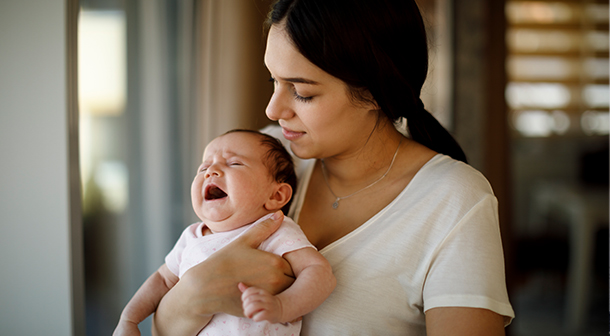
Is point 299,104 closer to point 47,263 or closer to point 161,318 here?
point 161,318

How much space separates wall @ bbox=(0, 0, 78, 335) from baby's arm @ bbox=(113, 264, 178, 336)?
49 cm

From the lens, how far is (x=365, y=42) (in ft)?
3.62

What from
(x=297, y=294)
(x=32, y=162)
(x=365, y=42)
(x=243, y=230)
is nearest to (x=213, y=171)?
(x=243, y=230)

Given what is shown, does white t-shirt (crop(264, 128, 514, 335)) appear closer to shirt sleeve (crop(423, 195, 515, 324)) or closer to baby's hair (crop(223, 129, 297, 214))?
shirt sleeve (crop(423, 195, 515, 324))

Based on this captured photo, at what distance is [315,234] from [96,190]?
1163mm

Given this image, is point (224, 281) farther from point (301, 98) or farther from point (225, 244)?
point (301, 98)

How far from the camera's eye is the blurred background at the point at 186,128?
1497mm

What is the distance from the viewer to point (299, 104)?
118 cm

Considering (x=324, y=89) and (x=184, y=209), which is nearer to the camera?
(x=324, y=89)

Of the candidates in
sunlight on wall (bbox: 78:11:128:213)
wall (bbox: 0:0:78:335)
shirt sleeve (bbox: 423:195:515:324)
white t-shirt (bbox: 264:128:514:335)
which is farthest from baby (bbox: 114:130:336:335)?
sunlight on wall (bbox: 78:11:128:213)

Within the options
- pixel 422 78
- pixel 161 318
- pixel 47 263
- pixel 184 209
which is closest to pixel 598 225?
pixel 422 78

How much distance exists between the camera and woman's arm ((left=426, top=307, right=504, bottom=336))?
993mm

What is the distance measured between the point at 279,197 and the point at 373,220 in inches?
11.0

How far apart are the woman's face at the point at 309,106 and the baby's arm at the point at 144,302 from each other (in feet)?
1.80
